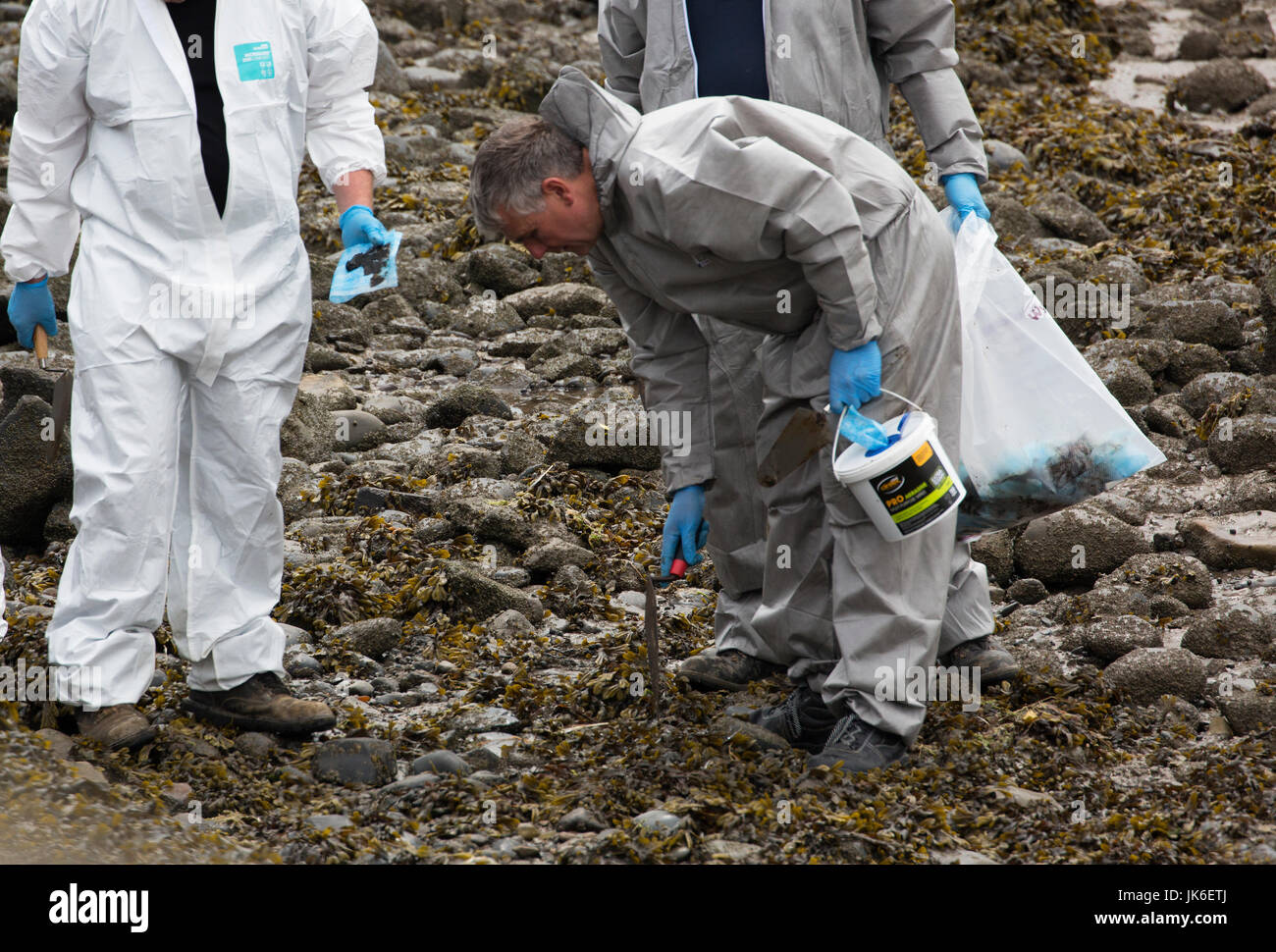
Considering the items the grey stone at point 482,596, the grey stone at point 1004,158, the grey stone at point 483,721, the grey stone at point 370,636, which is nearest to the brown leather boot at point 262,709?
the grey stone at point 483,721

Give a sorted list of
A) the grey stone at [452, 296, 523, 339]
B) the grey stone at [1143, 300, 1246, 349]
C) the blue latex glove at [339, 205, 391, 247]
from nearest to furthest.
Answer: the blue latex glove at [339, 205, 391, 247], the grey stone at [1143, 300, 1246, 349], the grey stone at [452, 296, 523, 339]

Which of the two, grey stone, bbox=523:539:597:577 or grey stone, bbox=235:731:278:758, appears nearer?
grey stone, bbox=235:731:278:758

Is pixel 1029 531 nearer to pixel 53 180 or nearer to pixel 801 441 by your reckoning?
pixel 801 441

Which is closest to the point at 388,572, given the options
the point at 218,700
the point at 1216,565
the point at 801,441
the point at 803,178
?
the point at 218,700

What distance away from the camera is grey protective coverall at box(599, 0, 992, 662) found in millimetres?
3734

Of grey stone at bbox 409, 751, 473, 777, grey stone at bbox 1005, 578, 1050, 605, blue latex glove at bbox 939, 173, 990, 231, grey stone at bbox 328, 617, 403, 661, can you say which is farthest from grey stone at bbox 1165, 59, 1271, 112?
grey stone at bbox 409, 751, 473, 777

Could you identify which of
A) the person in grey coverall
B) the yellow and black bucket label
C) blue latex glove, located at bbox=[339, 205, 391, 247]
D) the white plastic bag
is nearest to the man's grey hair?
the person in grey coverall

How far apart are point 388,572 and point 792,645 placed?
1.56 meters

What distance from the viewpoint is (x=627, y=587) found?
15.8 ft

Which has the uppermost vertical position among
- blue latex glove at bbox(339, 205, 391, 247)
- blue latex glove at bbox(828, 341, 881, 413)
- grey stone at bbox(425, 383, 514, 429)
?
blue latex glove at bbox(339, 205, 391, 247)

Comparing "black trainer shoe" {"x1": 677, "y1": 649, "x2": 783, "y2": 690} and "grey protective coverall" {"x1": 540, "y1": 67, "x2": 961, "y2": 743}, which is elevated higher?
"grey protective coverall" {"x1": 540, "y1": 67, "x2": 961, "y2": 743}

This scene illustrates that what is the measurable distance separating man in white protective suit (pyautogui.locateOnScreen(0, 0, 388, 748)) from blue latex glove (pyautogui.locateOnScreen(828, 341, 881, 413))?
1196 millimetres

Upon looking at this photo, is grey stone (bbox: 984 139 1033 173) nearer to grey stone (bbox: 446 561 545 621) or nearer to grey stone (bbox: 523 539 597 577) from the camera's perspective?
grey stone (bbox: 523 539 597 577)

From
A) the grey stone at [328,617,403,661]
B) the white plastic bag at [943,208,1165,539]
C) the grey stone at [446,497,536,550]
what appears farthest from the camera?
the grey stone at [446,497,536,550]
